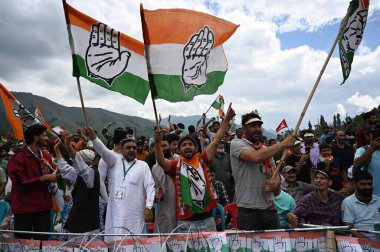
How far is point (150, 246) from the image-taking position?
3559mm

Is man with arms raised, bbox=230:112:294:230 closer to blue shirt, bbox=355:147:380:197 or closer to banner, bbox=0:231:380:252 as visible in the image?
banner, bbox=0:231:380:252

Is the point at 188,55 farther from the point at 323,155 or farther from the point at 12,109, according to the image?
the point at 323,155

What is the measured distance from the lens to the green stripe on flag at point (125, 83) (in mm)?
4758

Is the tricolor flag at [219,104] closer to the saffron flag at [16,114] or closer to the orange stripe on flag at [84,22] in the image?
the saffron flag at [16,114]

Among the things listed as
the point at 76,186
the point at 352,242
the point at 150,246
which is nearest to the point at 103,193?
the point at 76,186

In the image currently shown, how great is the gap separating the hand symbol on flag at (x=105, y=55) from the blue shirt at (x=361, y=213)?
350cm

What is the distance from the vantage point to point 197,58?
472 cm

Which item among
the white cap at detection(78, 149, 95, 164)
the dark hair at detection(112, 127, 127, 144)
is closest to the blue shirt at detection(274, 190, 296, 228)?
the dark hair at detection(112, 127, 127, 144)

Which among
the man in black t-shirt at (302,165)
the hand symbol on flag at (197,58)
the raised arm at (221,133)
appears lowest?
the man in black t-shirt at (302,165)

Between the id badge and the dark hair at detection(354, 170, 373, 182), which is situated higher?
the dark hair at detection(354, 170, 373, 182)

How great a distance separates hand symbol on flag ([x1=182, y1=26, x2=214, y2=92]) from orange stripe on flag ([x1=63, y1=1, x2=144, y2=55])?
2.74 feet

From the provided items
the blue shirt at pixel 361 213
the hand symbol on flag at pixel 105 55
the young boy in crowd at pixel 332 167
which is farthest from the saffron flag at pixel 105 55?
the young boy in crowd at pixel 332 167

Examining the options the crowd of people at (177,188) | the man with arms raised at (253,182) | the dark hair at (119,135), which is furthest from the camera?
the dark hair at (119,135)

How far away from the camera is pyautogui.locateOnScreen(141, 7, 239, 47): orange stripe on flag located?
4.45 metres
